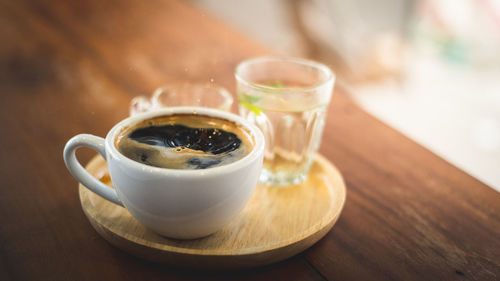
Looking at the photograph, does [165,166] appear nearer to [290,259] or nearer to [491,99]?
[290,259]

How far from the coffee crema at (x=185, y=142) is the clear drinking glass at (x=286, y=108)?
0.36 ft

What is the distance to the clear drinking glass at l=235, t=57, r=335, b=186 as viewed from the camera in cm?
66

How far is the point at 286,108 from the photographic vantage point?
2.19 feet

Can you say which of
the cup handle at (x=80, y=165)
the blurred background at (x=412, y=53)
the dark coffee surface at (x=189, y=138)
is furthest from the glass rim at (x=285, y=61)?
the blurred background at (x=412, y=53)

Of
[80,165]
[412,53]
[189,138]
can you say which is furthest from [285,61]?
[412,53]

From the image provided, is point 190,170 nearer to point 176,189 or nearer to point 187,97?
point 176,189

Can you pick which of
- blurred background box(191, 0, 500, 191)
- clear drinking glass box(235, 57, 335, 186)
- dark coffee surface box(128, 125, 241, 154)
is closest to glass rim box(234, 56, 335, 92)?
clear drinking glass box(235, 57, 335, 186)

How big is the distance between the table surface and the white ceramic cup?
59mm

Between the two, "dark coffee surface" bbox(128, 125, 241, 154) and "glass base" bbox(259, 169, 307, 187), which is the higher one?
"dark coffee surface" bbox(128, 125, 241, 154)

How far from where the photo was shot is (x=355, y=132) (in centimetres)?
86

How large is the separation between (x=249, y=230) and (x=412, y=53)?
120 inches

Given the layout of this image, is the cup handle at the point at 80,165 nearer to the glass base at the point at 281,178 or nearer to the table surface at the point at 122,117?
the table surface at the point at 122,117

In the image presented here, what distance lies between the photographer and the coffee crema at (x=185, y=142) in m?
0.50

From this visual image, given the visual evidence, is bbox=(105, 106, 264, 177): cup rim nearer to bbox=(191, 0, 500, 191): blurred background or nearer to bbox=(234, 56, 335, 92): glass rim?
bbox=(234, 56, 335, 92): glass rim
